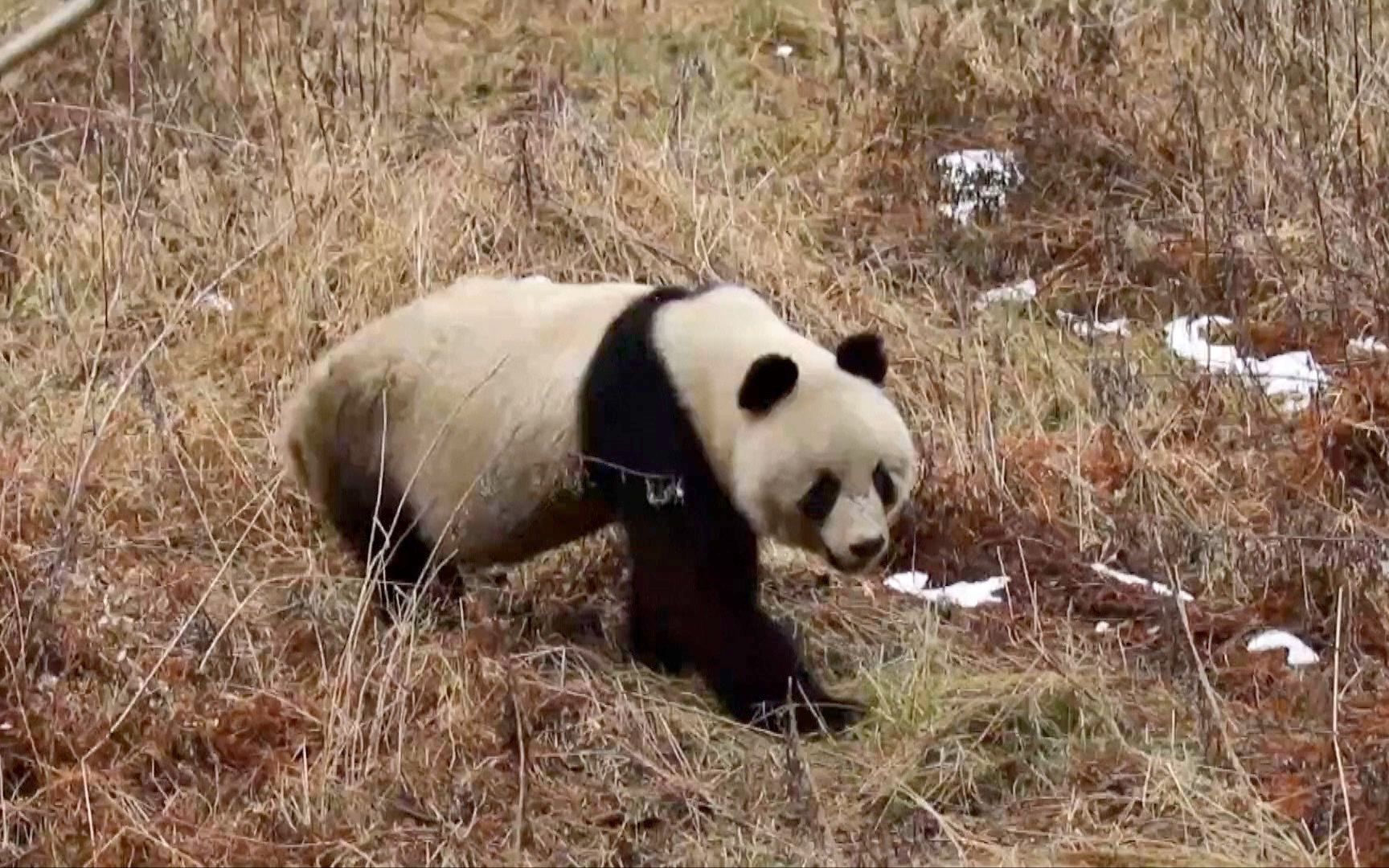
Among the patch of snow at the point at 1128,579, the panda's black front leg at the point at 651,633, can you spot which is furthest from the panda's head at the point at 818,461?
the patch of snow at the point at 1128,579

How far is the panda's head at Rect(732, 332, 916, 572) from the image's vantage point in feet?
14.6

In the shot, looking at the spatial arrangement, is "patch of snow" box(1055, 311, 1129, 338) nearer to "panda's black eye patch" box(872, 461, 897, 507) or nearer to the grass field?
the grass field

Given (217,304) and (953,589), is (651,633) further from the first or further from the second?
(217,304)

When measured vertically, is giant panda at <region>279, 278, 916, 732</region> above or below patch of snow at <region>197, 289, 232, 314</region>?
above

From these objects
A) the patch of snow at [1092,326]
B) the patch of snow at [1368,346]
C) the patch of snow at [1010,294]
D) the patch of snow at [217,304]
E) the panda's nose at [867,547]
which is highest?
the panda's nose at [867,547]

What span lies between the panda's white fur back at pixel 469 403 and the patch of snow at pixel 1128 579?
4.50 ft

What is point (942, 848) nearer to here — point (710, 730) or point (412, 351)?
point (710, 730)

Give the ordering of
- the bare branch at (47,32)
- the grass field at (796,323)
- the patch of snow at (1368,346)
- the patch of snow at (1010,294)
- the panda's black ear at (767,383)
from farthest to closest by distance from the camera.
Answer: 1. the patch of snow at (1010,294)
2. the patch of snow at (1368,346)
3. the panda's black ear at (767,383)
4. the grass field at (796,323)
5. the bare branch at (47,32)

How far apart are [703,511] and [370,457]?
97 cm

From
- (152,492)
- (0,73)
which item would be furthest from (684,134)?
(0,73)

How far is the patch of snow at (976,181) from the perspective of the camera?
806 cm

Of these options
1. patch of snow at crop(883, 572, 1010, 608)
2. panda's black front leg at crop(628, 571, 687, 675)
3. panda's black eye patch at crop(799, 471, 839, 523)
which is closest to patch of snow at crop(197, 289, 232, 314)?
panda's black front leg at crop(628, 571, 687, 675)

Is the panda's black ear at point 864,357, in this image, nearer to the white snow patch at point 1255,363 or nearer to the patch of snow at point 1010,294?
the white snow patch at point 1255,363

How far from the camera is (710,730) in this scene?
4.60 meters
